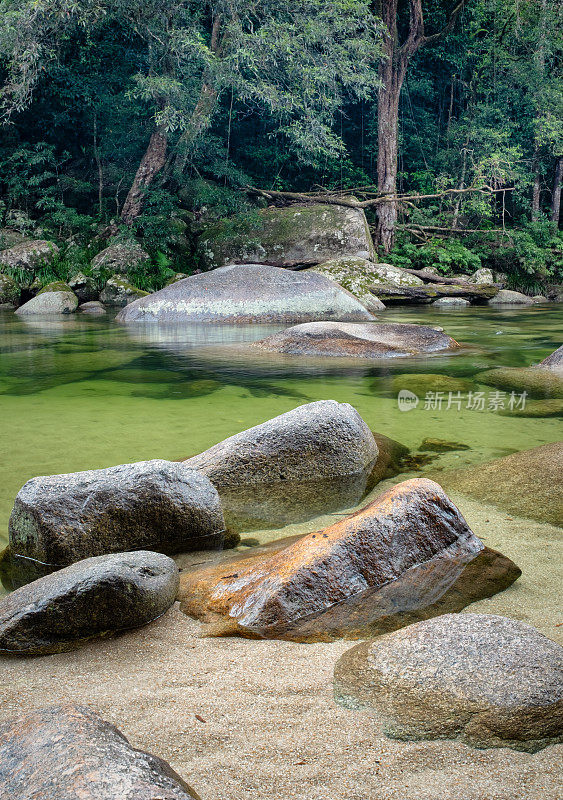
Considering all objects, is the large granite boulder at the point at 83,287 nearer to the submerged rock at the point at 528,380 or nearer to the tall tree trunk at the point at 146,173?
the tall tree trunk at the point at 146,173

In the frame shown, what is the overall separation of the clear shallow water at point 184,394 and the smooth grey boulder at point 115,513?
0.99 ft

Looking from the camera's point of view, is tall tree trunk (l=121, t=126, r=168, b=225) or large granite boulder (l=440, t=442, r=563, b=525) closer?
large granite boulder (l=440, t=442, r=563, b=525)

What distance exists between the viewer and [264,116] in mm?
21875

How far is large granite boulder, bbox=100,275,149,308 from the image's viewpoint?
15.8m

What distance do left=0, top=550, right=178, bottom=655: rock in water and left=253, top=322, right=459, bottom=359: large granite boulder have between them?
228 inches

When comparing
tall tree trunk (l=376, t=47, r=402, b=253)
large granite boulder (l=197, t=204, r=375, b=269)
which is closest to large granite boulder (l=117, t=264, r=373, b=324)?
large granite boulder (l=197, t=204, r=375, b=269)

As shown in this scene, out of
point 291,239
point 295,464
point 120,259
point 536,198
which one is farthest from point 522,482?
point 536,198

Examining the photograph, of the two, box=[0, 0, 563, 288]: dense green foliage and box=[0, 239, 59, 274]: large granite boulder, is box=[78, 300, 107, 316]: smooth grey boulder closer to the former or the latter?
box=[0, 0, 563, 288]: dense green foliage

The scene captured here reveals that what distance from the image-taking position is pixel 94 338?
9.96 metres

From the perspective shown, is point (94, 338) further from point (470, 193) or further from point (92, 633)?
point (470, 193)

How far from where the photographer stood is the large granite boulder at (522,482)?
3156mm

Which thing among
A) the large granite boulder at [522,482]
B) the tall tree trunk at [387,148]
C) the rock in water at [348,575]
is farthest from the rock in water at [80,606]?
the tall tree trunk at [387,148]

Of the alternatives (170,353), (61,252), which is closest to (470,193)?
(61,252)
